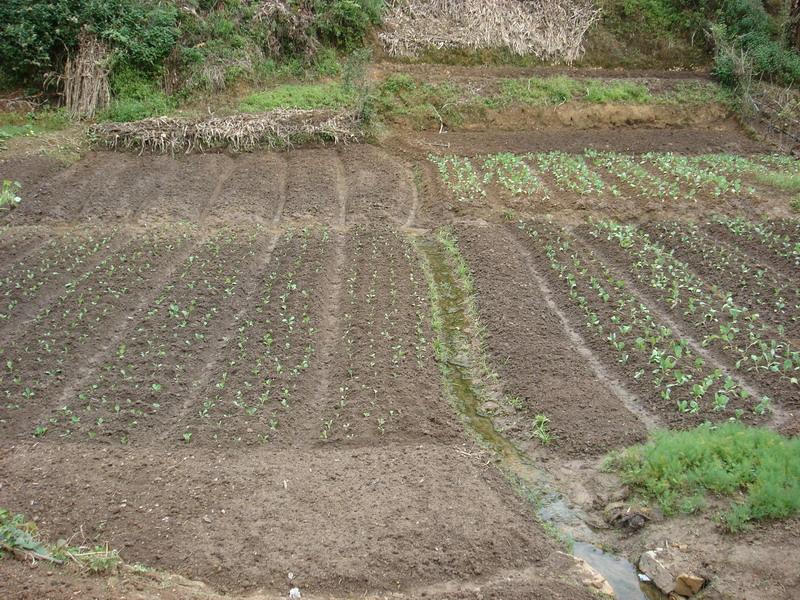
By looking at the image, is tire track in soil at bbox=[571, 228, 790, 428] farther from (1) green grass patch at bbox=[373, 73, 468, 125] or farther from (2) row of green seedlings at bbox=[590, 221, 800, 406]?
(1) green grass patch at bbox=[373, 73, 468, 125]

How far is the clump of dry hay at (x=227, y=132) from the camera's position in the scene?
18016 mm

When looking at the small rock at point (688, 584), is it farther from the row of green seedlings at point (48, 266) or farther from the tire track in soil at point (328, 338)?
the row of green seedlings at point (48, 266)

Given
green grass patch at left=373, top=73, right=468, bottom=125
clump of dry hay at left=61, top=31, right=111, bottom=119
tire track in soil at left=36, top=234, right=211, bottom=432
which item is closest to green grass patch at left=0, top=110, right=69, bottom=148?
clump of dry hay at left=61, top=31, right=111, bottom=119

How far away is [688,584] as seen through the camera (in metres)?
7.04

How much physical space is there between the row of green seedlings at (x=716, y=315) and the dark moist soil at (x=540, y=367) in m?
2.07

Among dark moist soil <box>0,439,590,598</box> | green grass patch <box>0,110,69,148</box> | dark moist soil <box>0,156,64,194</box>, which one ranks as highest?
green grass patch <box>0,110,69,148</box>

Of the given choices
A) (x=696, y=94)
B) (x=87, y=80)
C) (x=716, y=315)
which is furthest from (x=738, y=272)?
(x=87, y=80)

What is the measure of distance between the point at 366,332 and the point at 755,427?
19.0 feet

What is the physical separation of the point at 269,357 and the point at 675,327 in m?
6.67

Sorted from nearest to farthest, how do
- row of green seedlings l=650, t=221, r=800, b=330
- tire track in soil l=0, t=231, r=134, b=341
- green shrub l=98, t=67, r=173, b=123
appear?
tire track in soil l=0, t=231, r=134, b=341, row of green seedlings l=650, t=221, r=800, b=330, green shrub l=98, t=67, r=173, b=123

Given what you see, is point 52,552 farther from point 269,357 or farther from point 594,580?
point 594,580

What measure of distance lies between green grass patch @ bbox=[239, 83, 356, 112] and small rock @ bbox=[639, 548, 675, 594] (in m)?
15.1

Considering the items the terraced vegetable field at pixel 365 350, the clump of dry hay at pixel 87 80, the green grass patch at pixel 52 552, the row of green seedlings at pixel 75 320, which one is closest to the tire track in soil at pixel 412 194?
the terraced vegetable field at pixel 365 350

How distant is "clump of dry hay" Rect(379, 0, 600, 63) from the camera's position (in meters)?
22.5
